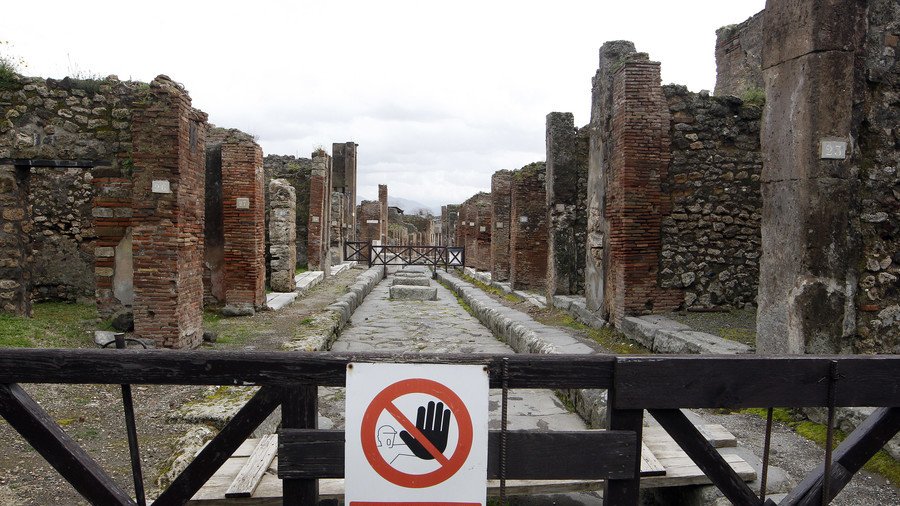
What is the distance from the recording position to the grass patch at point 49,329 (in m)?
7.09

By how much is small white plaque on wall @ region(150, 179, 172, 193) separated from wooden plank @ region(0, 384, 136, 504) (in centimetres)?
567

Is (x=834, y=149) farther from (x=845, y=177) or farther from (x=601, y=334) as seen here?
(x=601, y=334)

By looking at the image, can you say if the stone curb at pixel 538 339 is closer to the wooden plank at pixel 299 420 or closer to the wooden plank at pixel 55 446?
the wooden plank at pixel 299 420

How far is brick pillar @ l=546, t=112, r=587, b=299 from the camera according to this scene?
43.9 feet

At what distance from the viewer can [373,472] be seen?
2211 millimetres

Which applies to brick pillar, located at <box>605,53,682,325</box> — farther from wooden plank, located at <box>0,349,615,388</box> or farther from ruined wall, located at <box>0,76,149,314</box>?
wooden plank, located at <box>0,349,615,388</box>

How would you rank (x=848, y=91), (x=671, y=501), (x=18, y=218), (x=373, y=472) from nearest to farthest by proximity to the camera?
(x=373, y=472) → (x=671, y=501) → (x=848, y=91) → (x=18, y=218)

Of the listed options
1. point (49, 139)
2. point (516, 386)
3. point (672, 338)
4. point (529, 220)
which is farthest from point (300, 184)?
point (516, 386)

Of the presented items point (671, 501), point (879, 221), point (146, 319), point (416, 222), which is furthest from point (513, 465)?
point (416, 222)

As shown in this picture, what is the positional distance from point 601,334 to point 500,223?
36.3 feet

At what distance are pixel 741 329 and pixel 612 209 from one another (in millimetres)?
2649

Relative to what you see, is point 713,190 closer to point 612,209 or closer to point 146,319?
point 612,209

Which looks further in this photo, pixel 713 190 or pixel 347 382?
pixel 713 190

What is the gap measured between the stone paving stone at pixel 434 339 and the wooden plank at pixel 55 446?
54.5 inches
